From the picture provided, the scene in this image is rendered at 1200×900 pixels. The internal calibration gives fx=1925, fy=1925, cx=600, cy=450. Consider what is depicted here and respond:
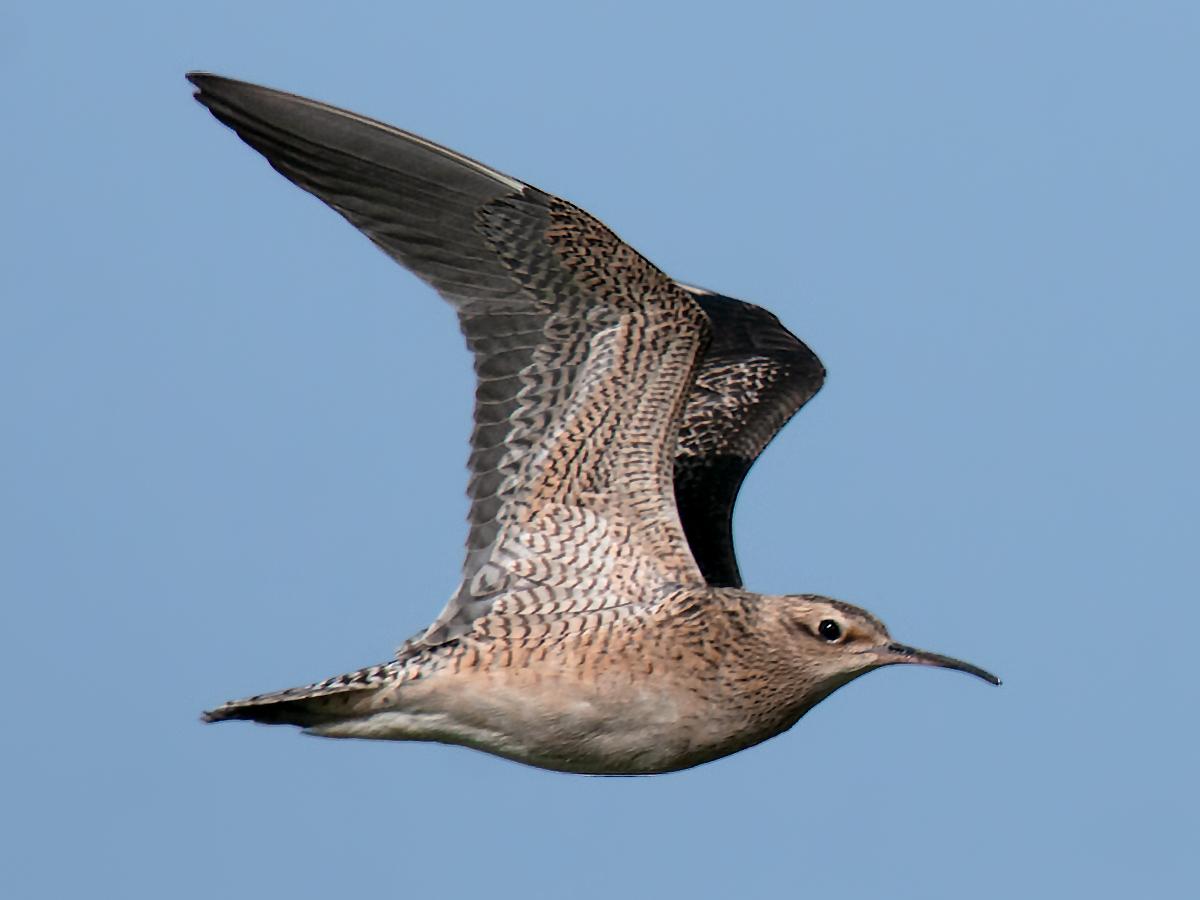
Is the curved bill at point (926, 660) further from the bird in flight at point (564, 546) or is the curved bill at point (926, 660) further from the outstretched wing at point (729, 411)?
the outstretched wing at point (729, 411)

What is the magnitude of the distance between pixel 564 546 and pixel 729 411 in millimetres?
3262

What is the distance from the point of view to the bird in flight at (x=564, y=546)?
32.7ft

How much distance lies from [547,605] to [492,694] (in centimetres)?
60

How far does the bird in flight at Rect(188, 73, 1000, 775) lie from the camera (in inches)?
392

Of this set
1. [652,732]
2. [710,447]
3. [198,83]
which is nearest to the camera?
[198,83]

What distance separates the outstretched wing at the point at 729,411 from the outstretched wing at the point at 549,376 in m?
1.85

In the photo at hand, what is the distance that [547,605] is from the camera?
33.9 feet

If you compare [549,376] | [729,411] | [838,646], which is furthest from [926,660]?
[729,411]

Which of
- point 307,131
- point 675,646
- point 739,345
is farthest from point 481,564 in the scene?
point 739,345

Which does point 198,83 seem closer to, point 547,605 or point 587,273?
point 587,273

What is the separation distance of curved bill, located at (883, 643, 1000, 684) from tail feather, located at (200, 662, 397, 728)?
2631 mm

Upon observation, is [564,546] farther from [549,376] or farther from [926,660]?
[926,660]

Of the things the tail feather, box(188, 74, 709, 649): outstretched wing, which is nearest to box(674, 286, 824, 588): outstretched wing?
box(188, 74, 709, 649): outstretched wing

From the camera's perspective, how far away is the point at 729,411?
1342 centimetres
